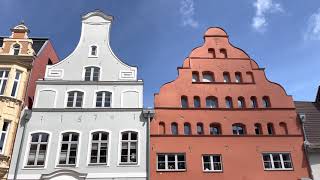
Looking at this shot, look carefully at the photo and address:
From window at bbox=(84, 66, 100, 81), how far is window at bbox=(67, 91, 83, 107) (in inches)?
52.1

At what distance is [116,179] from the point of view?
69.2 ft

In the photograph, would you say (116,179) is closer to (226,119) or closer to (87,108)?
(87,108)

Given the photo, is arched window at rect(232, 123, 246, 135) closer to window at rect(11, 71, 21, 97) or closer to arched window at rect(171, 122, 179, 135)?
arched window at rect(171, 122, 179, 135)

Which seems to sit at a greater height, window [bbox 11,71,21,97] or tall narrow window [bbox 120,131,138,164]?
window [bbox 11,71,21,97]

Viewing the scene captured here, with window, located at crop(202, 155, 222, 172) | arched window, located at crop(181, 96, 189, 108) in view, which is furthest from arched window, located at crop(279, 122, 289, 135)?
arched window, located at crop(181, 96, 189, 108)

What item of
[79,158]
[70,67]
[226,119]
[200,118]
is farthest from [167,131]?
[70,67]

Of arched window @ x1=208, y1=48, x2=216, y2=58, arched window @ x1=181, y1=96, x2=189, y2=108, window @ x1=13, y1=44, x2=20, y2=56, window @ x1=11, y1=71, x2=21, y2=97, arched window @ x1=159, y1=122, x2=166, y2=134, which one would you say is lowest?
arched window @ x1=159, y1=122, x2=166, y2=134

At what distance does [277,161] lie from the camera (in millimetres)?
22688

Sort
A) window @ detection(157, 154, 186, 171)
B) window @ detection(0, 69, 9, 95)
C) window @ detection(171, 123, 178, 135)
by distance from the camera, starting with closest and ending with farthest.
A: window @ detection(157, 154, 186, 171) < window @ detection(0, 69, 9, 95) < window @ detection(171, 123, 178, 135)

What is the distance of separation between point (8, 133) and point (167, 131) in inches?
382

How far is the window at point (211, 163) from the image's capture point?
22.1m

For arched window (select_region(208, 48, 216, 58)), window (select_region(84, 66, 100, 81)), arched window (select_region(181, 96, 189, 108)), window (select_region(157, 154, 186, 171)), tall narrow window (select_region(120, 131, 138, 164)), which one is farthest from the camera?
arched window (select_region(208, 48, 216, 58))

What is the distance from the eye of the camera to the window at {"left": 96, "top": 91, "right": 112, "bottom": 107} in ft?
78.3

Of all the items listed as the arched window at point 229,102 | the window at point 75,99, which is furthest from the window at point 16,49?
the arched window at point 229,102
